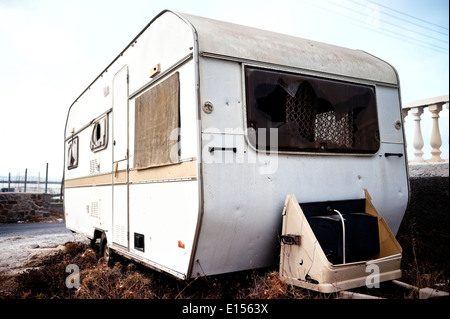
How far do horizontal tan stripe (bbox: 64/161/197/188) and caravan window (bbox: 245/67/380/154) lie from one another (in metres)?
0.65

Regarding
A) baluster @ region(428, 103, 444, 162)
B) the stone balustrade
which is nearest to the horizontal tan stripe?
the stone balustrade

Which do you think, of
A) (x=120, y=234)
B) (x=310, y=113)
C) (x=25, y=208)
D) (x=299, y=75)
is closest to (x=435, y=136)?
(x=310, y=113)

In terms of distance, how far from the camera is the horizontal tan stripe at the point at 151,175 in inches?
139

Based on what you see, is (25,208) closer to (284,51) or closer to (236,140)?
(236,140)

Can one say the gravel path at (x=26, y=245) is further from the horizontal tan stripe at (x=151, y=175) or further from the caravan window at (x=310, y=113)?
the caravan window at (x=310, y=113)

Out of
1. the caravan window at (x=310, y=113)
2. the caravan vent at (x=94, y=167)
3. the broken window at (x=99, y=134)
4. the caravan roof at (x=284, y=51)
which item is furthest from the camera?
the caravan vent at (x=94, y=167)

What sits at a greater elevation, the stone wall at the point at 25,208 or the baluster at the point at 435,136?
the baluster at the point at 435,136

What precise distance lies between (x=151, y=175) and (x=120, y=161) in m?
1.01

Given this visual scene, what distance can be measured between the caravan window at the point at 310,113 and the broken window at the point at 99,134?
275cm

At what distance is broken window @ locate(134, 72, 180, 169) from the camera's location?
12.5 ft

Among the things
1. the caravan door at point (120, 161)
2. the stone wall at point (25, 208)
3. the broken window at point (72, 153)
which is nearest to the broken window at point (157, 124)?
the caravan door at point (120, 161)

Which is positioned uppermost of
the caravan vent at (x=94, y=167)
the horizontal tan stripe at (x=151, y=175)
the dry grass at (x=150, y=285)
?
the caravan vent at (x=94, y=167)

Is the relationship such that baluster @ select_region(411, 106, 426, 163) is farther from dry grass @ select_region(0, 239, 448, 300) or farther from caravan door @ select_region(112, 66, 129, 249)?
caravan door @ select_region(112, 66, 129, 249)
